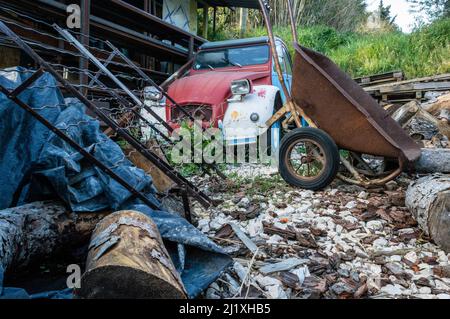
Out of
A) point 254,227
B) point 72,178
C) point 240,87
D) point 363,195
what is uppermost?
point 240,87

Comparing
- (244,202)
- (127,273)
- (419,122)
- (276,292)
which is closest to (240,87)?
(244,202)

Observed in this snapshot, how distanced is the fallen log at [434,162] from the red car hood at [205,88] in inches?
91.1

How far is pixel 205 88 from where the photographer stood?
13.6ft

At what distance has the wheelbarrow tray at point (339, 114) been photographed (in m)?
2.57

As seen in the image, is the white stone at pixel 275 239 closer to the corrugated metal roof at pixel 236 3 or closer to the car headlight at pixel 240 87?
the car headlight at pixel 240 87

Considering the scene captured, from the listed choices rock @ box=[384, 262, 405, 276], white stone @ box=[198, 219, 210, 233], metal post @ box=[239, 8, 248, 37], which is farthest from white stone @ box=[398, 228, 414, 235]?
metal post @ box=[239, 8, 248, 37]

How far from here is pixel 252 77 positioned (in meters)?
4.54

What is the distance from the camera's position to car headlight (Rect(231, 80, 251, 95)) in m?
3.96

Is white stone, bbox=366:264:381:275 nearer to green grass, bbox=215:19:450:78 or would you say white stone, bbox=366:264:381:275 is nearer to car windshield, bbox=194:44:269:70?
car windshield, bbox=194:44:269:70

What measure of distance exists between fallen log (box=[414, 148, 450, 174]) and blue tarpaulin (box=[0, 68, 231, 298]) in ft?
6.76

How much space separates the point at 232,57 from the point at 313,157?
2.97 metres

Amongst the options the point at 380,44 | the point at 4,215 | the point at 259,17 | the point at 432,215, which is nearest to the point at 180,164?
the point at 4,215

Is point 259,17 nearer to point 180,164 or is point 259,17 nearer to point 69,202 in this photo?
point 180,164

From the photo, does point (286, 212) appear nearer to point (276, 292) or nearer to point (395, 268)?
point (395, 268)
